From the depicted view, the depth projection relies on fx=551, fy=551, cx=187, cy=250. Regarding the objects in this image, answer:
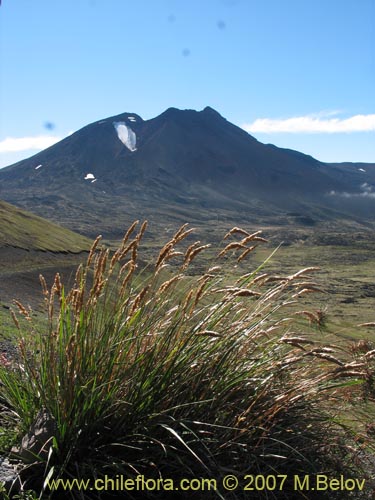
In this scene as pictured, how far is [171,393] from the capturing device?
2980 millimetres

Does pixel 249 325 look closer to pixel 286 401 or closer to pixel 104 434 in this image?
pixel 286 401

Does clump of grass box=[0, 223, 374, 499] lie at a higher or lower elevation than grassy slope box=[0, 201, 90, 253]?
higher

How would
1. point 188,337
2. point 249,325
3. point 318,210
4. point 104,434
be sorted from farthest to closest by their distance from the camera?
point 318,210 → point 249,325 → point 188,337 → point 104,434

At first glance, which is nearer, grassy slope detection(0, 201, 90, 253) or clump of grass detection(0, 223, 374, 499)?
clump of grass detection(0, 223, 374, 499)

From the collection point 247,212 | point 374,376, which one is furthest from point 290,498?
point 247,212

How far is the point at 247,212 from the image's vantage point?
165125 mm

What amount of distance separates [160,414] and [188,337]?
0.48 m

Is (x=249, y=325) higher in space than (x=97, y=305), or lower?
lower

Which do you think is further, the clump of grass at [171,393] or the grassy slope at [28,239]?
the grassy slope at [28,239]

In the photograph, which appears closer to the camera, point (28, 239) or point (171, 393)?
point (171, 393)

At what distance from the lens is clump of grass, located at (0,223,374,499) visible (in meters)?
2.80

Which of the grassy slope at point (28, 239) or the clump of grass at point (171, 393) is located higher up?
the clump of grass at point (171, 393)

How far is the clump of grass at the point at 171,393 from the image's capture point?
110 inches

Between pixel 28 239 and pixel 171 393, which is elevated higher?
pixel 171 393
